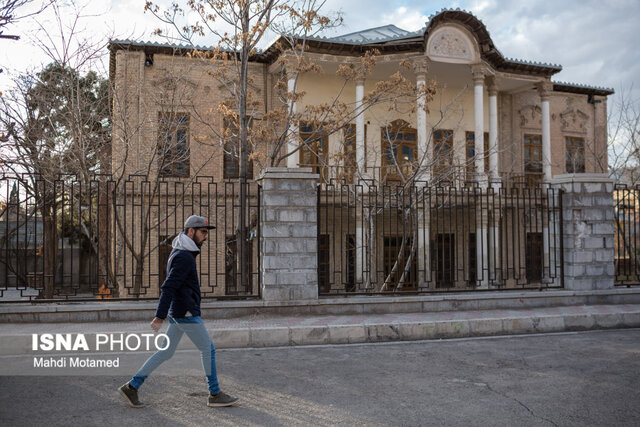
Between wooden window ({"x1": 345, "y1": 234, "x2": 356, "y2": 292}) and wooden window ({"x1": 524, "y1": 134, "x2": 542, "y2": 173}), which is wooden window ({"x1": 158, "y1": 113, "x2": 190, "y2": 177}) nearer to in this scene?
wooden window ({"x1": 345, "y1": 234, "x2": 356, "y2": 292})

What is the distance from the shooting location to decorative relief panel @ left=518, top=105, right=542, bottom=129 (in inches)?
872

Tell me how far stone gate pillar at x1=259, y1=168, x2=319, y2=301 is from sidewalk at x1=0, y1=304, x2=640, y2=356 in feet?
1.73

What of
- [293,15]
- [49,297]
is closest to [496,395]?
[49,297]

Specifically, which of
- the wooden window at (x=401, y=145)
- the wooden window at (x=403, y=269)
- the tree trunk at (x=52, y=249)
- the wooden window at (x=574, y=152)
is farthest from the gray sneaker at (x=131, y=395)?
the wooden window at (x=574, y=152)

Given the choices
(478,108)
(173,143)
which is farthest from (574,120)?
(173,143)

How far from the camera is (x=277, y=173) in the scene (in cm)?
953

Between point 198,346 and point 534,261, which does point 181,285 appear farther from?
point 534,261

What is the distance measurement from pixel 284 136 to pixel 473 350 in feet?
21.4

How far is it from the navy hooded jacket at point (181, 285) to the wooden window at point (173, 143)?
24.0 feet

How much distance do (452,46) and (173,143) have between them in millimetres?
10076

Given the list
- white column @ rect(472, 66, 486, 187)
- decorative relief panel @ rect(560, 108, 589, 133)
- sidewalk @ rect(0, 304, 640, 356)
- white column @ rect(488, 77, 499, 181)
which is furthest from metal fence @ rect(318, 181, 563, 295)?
decorative relief panel @ rect(560, 108, 589, 133)

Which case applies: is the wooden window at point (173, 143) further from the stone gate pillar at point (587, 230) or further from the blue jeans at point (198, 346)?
the stone gate pillar at point (587, 230)

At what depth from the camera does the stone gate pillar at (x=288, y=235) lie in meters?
9.54

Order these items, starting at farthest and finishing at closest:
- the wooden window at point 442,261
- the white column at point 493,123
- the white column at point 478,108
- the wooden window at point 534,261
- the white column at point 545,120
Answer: the white column at point 545,120 → the white column at point 493,123 → the white column at point 478,108 → the wooden window at point 534,261 → the wooden window at point 442,261
